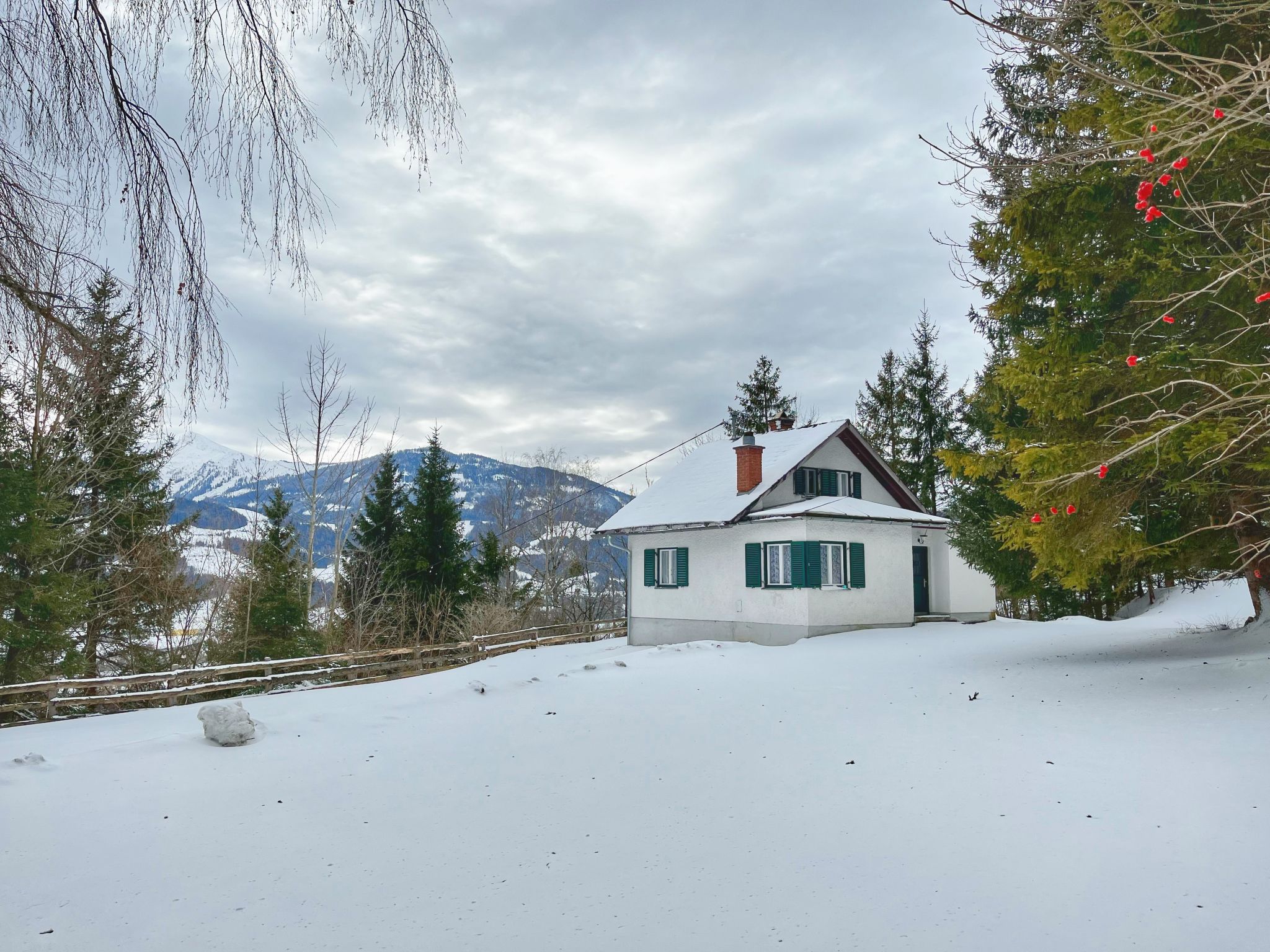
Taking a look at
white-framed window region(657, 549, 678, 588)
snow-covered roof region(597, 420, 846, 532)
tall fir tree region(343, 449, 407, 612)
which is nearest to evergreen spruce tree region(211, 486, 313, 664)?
tall fir tree region(343, 449, 407, 612)

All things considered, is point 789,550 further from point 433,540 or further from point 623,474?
point 623,474

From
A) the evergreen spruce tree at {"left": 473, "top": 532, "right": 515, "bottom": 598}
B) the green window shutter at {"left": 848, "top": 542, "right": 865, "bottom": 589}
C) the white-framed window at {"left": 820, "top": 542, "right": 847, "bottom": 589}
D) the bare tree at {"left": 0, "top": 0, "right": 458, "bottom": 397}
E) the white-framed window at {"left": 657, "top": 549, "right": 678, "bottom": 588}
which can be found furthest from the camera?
the evergreen spruce tree at {"left": 473, "top": 532, "right": 515, "bottom": 598}

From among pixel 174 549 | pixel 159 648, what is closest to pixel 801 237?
pixel 174 549

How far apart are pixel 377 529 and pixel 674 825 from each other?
2528 cm

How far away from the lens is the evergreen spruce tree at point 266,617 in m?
17.8

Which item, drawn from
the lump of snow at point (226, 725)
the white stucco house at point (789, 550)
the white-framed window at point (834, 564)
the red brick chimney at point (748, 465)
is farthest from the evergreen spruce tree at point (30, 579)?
the white-framed window at point (834, 564)

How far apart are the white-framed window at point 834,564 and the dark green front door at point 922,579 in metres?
4.62

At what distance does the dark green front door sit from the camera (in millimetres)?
22906

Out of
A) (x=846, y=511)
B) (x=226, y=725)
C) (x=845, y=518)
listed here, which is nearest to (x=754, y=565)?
(x=845, y=518)

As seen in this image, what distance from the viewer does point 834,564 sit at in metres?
19.5

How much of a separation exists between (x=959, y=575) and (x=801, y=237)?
1339 centimetres

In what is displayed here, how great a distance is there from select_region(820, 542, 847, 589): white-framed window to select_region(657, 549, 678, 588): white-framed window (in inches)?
195

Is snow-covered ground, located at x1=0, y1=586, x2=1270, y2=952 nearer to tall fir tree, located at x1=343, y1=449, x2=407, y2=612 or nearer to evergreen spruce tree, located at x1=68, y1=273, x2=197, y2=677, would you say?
evergreen spruce tree, located at x1=68, y1=273, x2=197, y2=677

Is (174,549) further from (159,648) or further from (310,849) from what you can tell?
(310,849)
